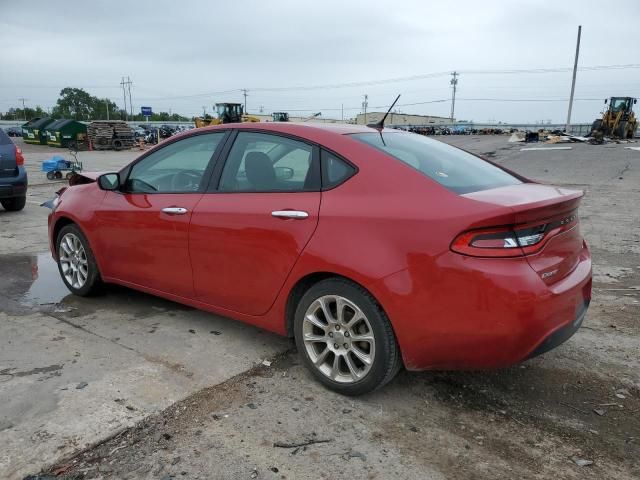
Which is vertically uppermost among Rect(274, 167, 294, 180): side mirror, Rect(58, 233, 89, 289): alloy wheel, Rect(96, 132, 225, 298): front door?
Rect(274, 167, 294, 180): side mirror

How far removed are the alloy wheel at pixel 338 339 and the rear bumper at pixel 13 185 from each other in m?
7.78

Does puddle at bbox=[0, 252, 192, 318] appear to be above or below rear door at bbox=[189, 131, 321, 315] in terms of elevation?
below

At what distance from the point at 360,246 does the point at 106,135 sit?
1455 inches

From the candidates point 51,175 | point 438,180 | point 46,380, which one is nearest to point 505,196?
point 438,180

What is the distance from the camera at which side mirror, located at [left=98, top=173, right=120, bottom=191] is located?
4.28m

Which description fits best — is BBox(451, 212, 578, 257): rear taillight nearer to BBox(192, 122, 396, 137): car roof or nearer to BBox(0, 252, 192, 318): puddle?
BBox(192, 122, 396, 137): car roof

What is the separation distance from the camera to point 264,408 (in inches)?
115

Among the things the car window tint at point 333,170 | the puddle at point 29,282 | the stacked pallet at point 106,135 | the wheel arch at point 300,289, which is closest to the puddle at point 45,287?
the puddle at point 29,282

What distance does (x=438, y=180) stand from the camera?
113 inches

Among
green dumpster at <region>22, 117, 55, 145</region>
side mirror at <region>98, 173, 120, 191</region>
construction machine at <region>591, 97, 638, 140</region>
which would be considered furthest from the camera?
green dumpster at <region>22, 117, 55, 145</region>

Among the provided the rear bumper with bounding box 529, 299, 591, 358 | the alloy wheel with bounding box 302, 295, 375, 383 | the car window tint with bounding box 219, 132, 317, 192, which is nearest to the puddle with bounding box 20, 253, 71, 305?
the car window tint with bounding box 219, 132, 317, 192

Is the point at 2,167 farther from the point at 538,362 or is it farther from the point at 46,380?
the point at 538,362

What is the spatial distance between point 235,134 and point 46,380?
6.53 feet

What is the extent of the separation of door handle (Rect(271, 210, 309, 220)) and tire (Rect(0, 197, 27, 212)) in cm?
818
